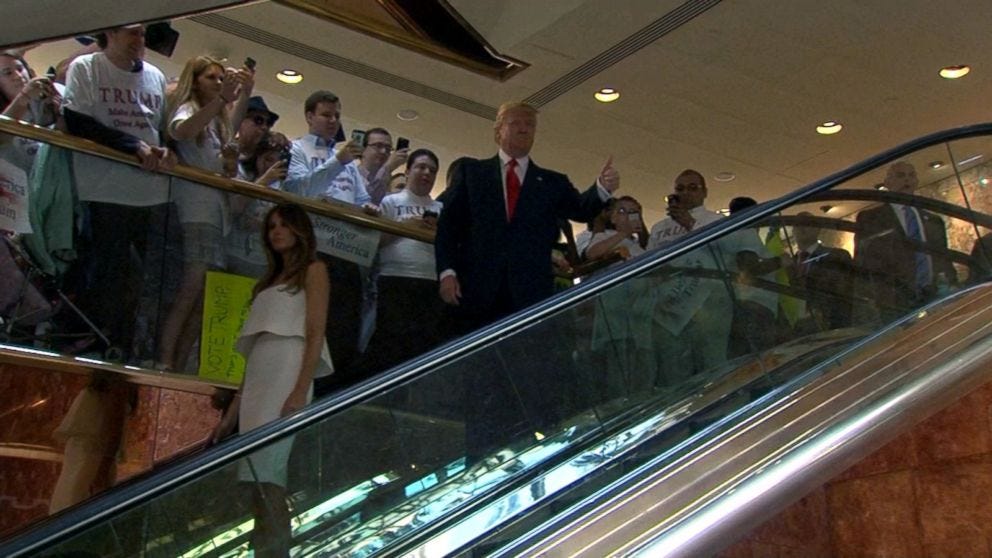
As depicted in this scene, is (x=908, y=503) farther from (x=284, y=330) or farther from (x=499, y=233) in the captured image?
(x=284, y=330)

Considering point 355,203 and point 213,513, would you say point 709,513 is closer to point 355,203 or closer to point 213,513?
point 213,513

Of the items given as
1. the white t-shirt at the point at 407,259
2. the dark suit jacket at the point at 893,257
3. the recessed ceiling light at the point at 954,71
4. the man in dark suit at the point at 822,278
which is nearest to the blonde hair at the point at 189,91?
the white t-shirt at the point at 407,259

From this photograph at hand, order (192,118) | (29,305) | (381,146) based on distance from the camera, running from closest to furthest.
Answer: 1. (29,305)
2. (192,118)
3. (381,146)

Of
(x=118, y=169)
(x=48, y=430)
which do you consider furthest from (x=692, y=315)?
(x=48, y=430)

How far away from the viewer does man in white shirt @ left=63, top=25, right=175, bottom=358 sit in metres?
5.43

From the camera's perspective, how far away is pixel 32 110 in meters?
5.54

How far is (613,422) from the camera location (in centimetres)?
409

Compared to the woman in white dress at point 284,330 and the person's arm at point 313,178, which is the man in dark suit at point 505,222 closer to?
the woman in white dress at point 284,330

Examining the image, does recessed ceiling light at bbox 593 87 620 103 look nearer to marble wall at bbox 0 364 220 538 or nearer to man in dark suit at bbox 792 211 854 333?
marble wall at bbox 0 364 220 538

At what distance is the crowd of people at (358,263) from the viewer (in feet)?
14.6

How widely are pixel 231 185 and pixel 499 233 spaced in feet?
5.10

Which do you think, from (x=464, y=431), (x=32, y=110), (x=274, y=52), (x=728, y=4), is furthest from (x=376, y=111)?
(x=464, y=431)

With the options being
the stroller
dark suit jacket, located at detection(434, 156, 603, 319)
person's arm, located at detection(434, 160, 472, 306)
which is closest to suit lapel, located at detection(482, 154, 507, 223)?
dark suit jacket, located at detection(434, 156, 603, 319)

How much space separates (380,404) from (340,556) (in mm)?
503
